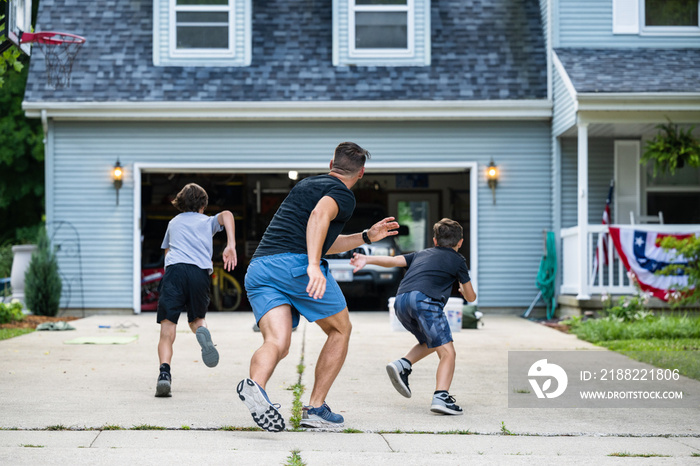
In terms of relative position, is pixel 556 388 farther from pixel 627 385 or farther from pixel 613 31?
pixel 613 31

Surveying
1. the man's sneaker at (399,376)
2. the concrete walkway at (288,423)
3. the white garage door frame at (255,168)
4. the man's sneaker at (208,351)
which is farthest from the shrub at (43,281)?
the man's sneaker at (399,376)

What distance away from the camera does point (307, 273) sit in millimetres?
4957

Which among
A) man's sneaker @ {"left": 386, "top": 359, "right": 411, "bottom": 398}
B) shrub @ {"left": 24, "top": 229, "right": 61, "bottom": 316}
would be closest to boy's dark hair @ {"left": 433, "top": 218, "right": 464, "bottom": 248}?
man's sneaker @ {"left": 386, "top": 359, "right": 411, "bottom": 398}

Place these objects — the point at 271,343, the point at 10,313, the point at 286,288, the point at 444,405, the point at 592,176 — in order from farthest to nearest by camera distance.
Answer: the point at 592,176
the point at 10,313
the point at 444,405
the point at 286,288
the point at 271,343

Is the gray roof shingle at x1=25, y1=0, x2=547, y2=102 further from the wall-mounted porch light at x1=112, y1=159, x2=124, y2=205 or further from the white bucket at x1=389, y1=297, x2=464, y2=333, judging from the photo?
the white bucket at x1=389, y1=297, x2=464, y2=333

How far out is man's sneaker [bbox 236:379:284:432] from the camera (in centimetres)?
465

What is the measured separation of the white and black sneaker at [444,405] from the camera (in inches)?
223

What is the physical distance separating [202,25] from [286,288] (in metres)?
10.6

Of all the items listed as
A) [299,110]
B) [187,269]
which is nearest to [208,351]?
[187,269]

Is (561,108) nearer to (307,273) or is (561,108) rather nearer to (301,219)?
(301,219)

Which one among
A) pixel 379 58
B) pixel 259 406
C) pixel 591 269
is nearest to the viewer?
pixel 259 406

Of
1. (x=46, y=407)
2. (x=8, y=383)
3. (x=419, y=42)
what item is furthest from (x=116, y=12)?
(x=46, y=407)

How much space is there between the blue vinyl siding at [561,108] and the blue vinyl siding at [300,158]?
0.45m

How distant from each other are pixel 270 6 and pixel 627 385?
10.1m
